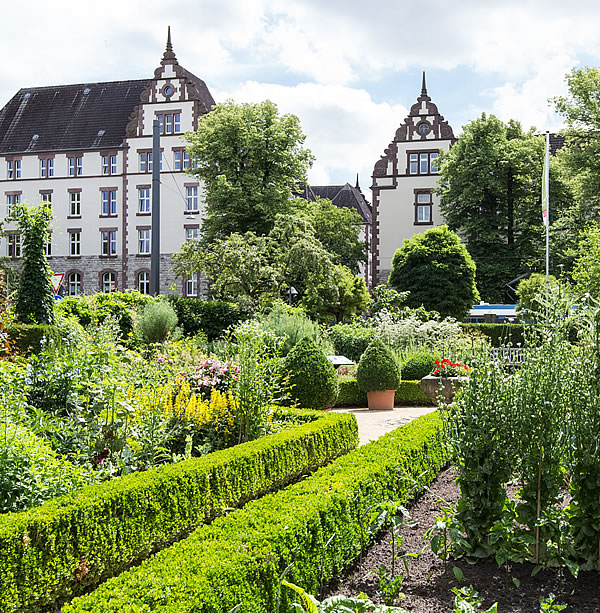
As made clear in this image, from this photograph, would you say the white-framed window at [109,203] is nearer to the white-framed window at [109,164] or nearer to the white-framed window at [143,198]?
the white-framed window at [109,164]

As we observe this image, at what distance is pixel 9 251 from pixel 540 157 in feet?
105

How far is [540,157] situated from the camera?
33.2 meters

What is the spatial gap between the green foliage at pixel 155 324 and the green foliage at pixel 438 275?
45.6 feet

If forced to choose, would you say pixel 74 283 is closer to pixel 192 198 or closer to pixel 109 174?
pixel 109 174

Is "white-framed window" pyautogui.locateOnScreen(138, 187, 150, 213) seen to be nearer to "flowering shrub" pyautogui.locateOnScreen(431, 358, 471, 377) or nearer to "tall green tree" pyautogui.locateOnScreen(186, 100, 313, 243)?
"tall green tree" pyautogui.locateOnScreen(186, 100, 313, 243)

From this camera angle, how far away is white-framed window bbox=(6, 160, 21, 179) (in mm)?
41375

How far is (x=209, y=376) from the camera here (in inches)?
309

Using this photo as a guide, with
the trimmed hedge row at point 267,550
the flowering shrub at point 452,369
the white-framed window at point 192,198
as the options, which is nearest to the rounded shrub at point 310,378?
the flowering shrub at point 452,369

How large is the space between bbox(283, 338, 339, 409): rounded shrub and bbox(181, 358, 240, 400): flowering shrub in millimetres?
2403

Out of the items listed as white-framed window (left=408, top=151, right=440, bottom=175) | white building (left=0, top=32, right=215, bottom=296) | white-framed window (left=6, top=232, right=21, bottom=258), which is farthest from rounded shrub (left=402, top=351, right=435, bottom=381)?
white-framed window (left=6, top=232, right=21, bottom=258)

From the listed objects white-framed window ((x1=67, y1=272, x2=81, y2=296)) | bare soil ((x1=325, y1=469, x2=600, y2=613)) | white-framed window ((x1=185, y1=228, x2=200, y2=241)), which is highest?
white-framed window ((x1=185, y1=228, x2=200, y2=241))

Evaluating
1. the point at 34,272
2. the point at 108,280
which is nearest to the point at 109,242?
the point at 108,280

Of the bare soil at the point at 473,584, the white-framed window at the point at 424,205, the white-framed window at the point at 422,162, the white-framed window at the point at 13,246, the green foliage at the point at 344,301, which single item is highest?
the white-framed window at the point at 422,162

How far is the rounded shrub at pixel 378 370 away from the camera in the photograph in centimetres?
1300
